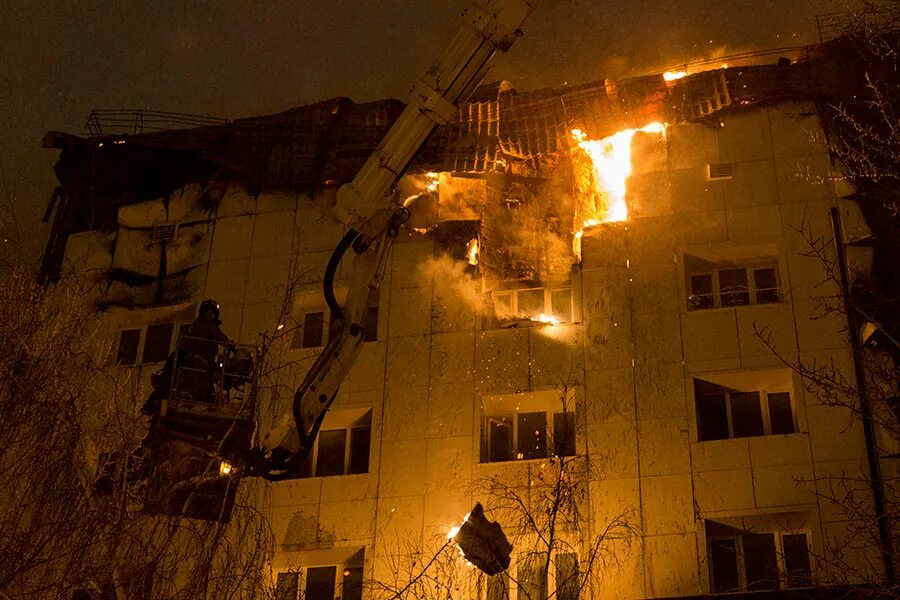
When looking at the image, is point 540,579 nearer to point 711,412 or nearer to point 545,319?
point 711,412

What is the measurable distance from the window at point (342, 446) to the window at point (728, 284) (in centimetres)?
576

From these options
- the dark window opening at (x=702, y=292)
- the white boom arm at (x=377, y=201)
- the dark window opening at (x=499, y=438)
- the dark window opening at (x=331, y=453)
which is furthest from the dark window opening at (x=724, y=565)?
the dark window opening at (x=331, y=453)

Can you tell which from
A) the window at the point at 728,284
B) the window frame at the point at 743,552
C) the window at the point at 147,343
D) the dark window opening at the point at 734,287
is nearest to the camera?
the window frame at the point at 743,552

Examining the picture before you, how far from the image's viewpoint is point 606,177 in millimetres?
20828

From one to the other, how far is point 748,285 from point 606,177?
3.15 metres

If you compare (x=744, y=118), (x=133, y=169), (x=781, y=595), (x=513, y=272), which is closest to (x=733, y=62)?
(x=744, y=118)

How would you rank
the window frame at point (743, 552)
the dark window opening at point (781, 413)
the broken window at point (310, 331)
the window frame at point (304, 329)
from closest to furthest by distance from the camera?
the window frame at point (743, 552)
the dark window opening at point (781, 413)
the window frame at point (304, 329)
the broken window at point (310, 331)

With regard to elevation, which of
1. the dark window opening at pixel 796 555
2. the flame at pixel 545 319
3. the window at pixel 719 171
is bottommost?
the dark window opening at pixel 796 555

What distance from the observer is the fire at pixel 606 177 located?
66.8 ft

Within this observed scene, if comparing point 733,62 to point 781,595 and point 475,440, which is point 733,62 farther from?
point 781,595

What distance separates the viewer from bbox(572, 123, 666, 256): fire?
20.4 meters

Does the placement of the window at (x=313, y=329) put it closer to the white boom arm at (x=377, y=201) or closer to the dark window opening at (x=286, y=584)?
the dark window opening at (x=286, y=584)

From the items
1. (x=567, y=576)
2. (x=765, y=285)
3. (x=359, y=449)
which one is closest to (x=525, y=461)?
(x=567, y=576)

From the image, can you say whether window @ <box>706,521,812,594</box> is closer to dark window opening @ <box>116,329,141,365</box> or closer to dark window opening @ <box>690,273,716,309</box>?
dark window opening @ <box>690,273,716,309</box>
